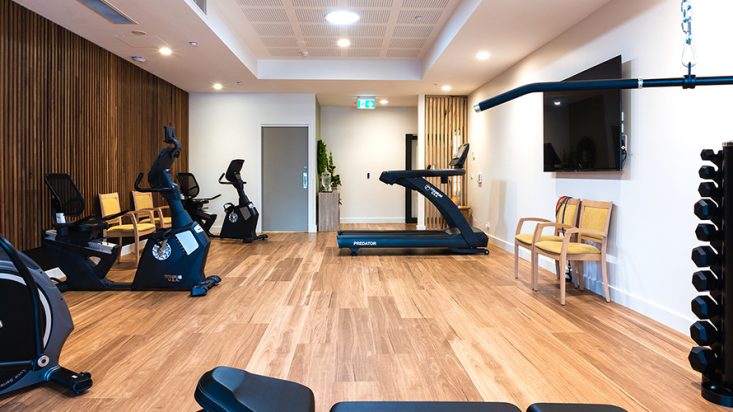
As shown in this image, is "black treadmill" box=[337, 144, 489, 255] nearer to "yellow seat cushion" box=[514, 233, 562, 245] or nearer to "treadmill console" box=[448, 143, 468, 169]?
"treadmill console" box=[448, 143, 468, 169]

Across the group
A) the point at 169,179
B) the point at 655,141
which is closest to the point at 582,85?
the point at 655,141

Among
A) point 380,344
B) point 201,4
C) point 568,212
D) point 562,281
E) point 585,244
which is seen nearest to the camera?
point 380,344

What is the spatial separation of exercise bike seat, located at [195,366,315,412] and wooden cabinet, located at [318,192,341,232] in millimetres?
8201

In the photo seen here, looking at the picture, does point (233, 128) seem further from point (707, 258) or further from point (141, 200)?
point (707, 258)

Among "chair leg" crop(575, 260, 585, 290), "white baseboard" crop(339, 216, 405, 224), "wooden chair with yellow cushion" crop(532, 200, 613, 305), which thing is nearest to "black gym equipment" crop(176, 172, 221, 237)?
"white baseboard" crop(339, 216, 405, 224)

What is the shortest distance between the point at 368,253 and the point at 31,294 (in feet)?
15.3

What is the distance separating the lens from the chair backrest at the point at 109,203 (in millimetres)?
5453

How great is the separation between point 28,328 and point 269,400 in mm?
1787

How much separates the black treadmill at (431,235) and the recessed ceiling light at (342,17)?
203 cm

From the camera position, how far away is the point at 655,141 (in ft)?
11.2

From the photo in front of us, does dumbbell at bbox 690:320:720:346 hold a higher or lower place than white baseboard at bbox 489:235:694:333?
higher

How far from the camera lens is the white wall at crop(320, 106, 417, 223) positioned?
1064 centimetres

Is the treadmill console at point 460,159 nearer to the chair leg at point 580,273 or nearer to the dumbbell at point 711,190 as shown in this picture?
the chair leg at point 580,273

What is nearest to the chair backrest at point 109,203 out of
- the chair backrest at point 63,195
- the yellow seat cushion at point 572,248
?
the chair backrest at point 63,195
